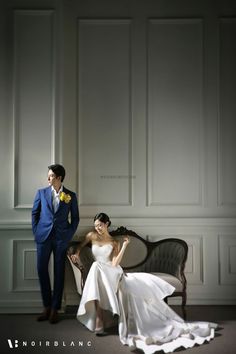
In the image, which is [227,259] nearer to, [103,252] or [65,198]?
[103,252]

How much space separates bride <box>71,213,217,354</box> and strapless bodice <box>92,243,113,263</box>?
10.4 inches

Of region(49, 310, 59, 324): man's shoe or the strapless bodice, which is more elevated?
the strapless bodice

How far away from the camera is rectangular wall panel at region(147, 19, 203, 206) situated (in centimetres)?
499

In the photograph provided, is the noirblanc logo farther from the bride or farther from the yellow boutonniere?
the yellow boutonniere

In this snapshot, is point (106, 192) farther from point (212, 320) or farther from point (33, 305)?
point (212, 320)

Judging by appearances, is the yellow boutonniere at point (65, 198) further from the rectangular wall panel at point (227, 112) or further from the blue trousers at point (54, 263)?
the rectangular wall panel at point (227, 112)

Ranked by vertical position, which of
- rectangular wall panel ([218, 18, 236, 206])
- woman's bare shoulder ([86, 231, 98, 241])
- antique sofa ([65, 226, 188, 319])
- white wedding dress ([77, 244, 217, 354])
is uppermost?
rectangular wall panel ([218, 18, 236, 206])

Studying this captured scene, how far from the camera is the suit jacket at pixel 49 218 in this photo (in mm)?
4219

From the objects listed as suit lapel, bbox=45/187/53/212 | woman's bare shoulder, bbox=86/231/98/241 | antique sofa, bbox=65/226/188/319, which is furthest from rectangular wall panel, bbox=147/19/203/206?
suit lapel, bbox=45/187/53/212

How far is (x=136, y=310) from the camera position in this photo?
3.72 metres

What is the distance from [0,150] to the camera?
4.66 meters

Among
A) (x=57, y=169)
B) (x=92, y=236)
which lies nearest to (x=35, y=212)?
(x=57, y=169)

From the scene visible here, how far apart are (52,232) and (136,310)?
3.67 ft

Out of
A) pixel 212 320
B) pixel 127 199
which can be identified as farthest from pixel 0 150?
pixel 212 320
